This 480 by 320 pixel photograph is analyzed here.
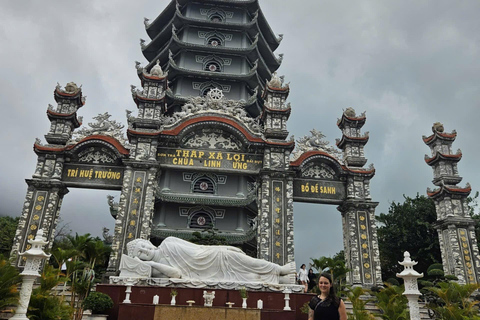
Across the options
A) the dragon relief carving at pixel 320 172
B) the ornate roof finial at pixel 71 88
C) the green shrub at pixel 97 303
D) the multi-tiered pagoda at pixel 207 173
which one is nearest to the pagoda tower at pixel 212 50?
the multi-tiered pagoda at pixel 207 173

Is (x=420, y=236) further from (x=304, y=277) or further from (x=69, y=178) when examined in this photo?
(x=69, y=178)

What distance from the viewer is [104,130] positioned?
61.7 ft

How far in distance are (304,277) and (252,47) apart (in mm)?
15814

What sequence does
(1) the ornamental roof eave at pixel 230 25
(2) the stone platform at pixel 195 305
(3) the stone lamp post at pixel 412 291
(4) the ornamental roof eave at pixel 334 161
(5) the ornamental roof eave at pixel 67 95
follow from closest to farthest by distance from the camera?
(3) the stone lamp post at pixel 412 291 → (2) the stone platform at pixel 195 305 → (4) the ornamental roof eave at pixel 334 161 → (5) the ornamental roof eave at pixel 67 95 → (1) the ornamental roof eave at pixel 230 25

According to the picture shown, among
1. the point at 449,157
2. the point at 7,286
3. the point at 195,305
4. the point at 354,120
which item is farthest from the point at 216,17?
the point at 7,286

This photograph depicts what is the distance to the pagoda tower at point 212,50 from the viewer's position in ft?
82.1

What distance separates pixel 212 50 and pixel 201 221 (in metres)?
11.5

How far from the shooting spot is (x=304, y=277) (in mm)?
14875

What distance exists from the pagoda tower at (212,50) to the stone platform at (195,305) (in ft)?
48.3

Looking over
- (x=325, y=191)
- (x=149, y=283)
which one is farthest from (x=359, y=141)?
(x=149, y=283)

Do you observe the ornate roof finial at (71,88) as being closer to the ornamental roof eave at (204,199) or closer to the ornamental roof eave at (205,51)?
the ornamental roof eave at (204,199)

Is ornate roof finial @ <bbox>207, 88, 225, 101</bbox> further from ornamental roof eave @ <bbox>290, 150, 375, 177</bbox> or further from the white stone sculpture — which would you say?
the white stone sculpture

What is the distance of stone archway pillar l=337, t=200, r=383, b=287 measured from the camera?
17.2 meters

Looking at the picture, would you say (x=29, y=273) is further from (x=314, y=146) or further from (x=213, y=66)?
(x=213, y=66)
